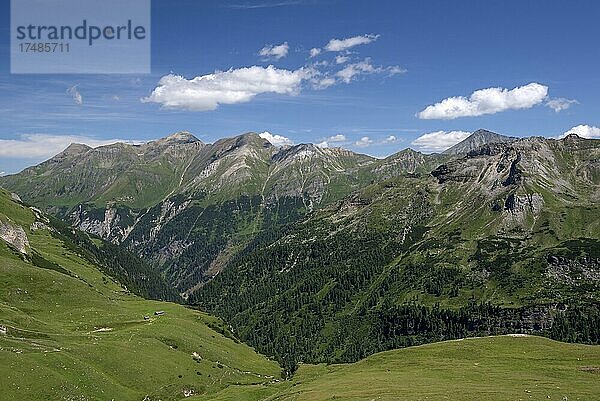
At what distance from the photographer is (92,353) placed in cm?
12706

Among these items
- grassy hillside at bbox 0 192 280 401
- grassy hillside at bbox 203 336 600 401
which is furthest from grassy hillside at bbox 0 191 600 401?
grassy hillside at bbox 0 192 280 401

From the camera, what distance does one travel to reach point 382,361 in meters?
130

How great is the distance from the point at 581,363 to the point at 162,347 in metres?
112

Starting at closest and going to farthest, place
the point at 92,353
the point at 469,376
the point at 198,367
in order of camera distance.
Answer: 1. the point at 469,376
2. the point at 92,353
3. the point at 198,367

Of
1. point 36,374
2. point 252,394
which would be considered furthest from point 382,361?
point 36,374

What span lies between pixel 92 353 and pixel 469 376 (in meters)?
89.4

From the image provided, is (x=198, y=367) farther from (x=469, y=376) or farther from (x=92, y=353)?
(x=469, y=376)

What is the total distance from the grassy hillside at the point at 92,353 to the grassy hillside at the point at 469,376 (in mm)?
18767

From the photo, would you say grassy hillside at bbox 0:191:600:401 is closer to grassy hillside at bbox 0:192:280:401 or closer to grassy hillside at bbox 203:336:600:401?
grassy hillside at bbox 203:336:600:401

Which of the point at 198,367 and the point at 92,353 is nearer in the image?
the point at 92,353

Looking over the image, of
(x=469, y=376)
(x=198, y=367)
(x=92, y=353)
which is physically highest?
(x=469, y=376)

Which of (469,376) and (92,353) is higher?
(469,376)

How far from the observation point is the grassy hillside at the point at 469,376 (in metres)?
77.9

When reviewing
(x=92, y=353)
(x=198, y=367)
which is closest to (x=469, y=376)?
(x=198, y=367)
